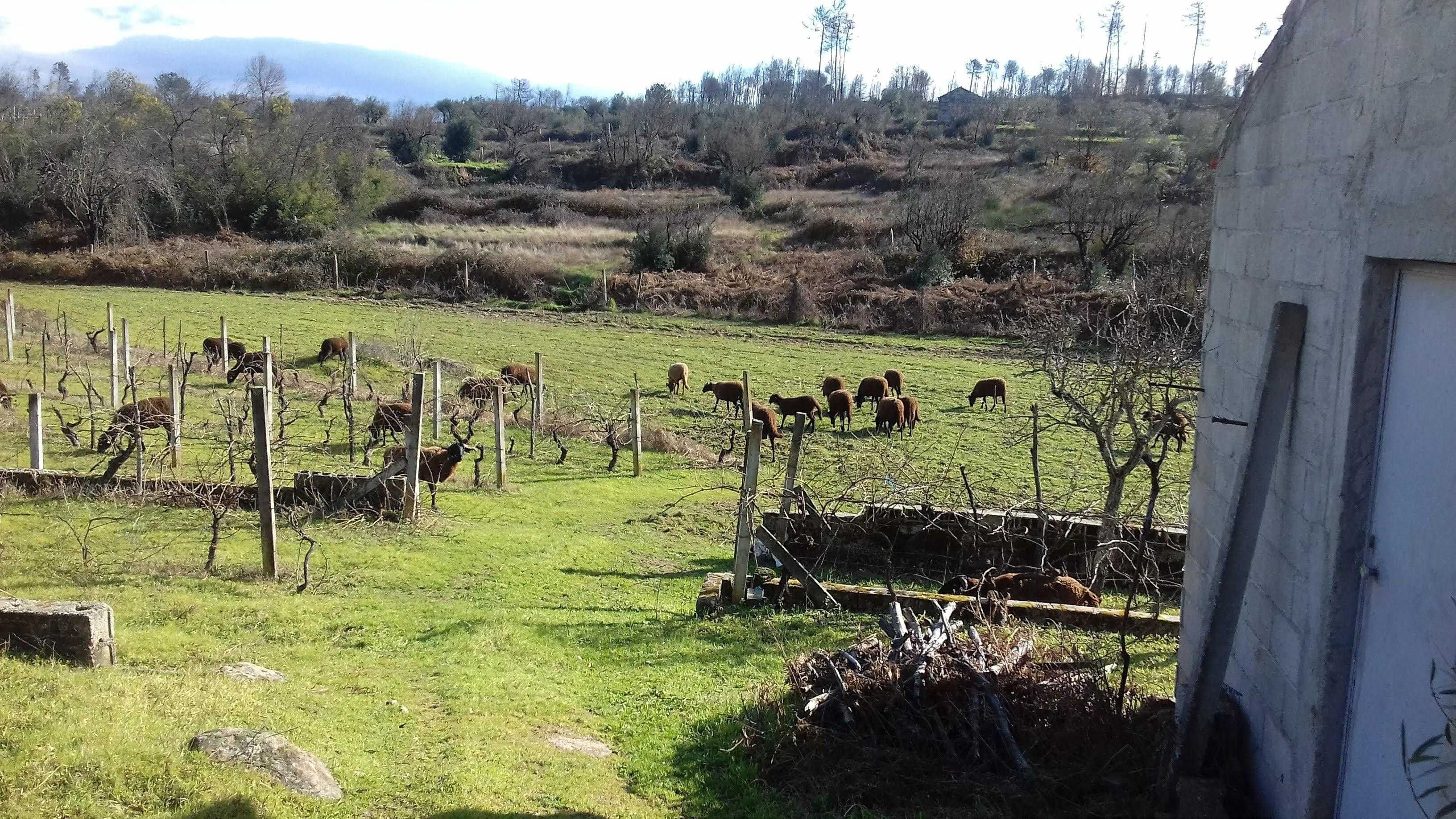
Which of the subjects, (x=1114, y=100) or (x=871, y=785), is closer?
(x=871, y=785)

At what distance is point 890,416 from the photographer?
2267 centimetres

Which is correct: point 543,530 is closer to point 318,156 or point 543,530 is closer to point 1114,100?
point 318,156

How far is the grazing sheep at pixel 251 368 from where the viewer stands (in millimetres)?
21625

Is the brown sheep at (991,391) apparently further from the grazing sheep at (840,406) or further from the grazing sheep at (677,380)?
the grazing sheep at (677,380)

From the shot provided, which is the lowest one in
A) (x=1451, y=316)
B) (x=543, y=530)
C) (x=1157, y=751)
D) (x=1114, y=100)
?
(x=543, y=530)

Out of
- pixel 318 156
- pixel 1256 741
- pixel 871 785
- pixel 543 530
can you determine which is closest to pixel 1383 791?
pixel 1256 741

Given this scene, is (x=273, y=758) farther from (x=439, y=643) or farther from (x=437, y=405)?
(x=437, y=405)

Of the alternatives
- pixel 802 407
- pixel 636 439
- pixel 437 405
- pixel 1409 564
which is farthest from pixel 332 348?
pixel 1409 564

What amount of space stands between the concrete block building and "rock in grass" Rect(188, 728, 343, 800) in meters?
4.92

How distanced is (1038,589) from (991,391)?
637 inches

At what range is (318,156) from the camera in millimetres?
59594

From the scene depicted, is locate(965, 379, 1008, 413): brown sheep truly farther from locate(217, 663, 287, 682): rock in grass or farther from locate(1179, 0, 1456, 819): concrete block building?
locate(217, 663, 287, 682): rock in grass

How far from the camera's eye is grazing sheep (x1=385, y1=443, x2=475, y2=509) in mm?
15102

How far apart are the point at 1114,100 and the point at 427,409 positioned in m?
96.8
